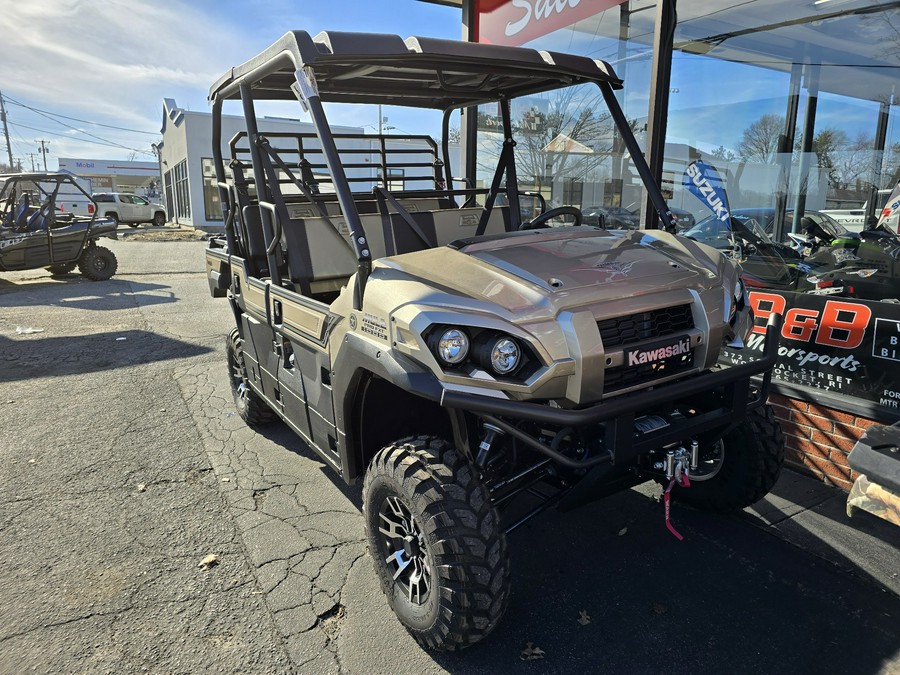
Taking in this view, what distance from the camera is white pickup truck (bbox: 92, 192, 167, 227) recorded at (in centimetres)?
3092

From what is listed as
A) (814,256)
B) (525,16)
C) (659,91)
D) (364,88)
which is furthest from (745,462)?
(525,16)

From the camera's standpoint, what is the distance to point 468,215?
4277 mm

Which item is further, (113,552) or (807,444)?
(807,444)

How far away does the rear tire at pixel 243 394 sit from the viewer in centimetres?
465

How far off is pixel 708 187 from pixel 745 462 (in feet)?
8.17

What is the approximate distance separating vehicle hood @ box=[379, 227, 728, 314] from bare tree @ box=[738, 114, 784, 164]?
6.44 ft

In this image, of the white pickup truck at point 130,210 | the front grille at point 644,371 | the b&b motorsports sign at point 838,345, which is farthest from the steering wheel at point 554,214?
the white pickup truck at point 130,210

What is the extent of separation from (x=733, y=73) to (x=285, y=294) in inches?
146

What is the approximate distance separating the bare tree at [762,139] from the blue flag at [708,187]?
0.27 m

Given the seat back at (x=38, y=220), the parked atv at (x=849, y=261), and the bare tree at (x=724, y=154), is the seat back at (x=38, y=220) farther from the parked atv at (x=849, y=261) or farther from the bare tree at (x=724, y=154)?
the parked atv at (x=849, y=261)

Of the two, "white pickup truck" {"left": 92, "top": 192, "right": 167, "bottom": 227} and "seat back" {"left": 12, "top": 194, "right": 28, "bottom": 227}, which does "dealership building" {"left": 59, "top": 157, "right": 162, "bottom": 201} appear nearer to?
"white pickup truck" {"left": 92, "top": 192, "right": 167, "bottom": 227}

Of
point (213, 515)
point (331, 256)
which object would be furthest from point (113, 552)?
point (331, 256)

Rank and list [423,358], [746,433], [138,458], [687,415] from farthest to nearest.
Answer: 1. [138,458]
2. [746,433]
3. [687,415]
4. [423,358]

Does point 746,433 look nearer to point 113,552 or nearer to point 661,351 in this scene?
point 661,351
